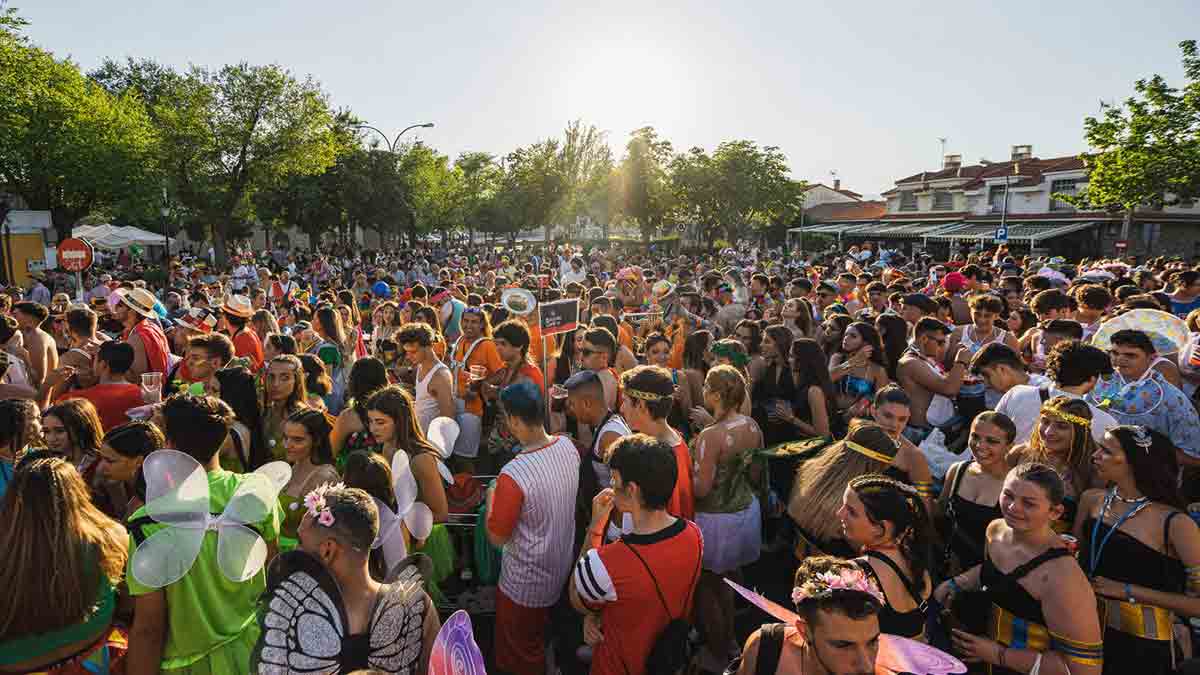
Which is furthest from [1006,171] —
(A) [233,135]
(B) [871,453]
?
(B) [871,453]

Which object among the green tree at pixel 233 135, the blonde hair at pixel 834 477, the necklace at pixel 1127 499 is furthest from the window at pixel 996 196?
the blonde hair at pixel 834 477

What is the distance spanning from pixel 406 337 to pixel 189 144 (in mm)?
29771

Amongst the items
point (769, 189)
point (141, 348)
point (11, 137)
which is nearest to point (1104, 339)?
point (141, 348)

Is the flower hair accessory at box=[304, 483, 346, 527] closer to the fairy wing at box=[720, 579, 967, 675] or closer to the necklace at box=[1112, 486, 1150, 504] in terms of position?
the fairy wing at box=[720, 579, 967, 675]

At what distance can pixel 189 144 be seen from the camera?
94.6 feet

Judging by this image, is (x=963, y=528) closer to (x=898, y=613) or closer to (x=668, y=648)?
(x=898, y=613)

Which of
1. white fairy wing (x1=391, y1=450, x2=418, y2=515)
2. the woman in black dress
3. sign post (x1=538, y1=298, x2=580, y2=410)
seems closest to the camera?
the woman in black dress

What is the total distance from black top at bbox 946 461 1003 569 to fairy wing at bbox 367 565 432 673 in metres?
2.65

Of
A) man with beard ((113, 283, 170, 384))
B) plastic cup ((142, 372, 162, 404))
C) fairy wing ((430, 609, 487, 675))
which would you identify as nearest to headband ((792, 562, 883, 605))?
fairy wing ((430, 609, 487, 675))

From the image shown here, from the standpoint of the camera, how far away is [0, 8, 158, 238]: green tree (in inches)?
998

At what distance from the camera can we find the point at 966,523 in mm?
3393

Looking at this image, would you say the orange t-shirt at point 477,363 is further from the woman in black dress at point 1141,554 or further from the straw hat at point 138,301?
the woman in black dress at point 1141,554

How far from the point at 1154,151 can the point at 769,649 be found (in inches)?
1269

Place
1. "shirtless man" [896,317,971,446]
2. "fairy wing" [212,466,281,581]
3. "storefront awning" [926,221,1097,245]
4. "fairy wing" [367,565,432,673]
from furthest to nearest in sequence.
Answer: "storefront awning" [926,221,1097,245] < "shirtless man" [896,317,971,446] < "fairy wing" [212,466,281,581] < "fairy wing" [367,565,432,673]
